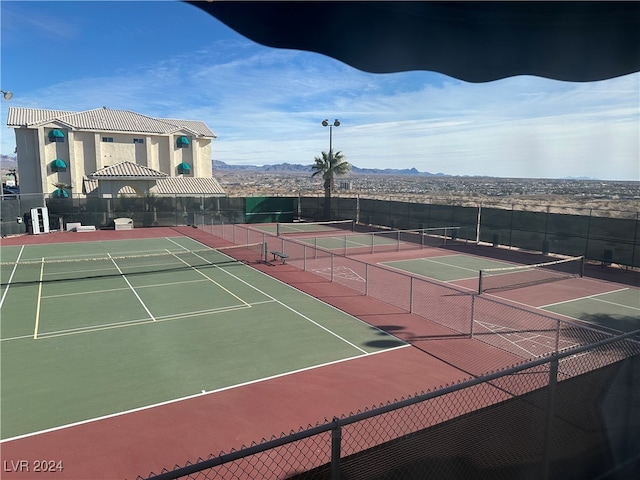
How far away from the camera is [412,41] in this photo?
2.14 meters

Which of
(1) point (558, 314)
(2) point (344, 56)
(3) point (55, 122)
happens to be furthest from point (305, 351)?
(3) point (55, 122)

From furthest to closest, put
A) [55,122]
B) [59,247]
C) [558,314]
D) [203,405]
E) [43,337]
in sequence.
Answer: [55,122]
[59,247]
[558,314]
[43,337]
[203,405]

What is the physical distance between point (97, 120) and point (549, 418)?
54.7 m

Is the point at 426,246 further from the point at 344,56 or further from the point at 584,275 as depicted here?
the point at 344,56

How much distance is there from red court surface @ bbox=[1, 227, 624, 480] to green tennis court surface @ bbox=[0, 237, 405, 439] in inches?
20.1

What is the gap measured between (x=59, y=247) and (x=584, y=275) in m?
29.3

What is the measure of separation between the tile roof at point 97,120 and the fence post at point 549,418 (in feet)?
170

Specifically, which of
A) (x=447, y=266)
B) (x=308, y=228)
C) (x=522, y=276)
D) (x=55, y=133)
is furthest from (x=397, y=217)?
(x=55, y=133)

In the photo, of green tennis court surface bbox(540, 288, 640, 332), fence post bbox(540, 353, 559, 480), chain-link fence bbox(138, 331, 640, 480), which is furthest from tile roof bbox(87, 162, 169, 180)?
fence post bbox(540, 353, 559, 480)

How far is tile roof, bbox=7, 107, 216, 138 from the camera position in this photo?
47.1 m

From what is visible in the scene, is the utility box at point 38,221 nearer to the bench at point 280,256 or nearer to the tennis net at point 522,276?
the bench at point 280,256

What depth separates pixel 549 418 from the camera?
4.74 metres

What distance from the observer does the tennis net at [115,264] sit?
2022cm

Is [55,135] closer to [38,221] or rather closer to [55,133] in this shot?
[55,133]
